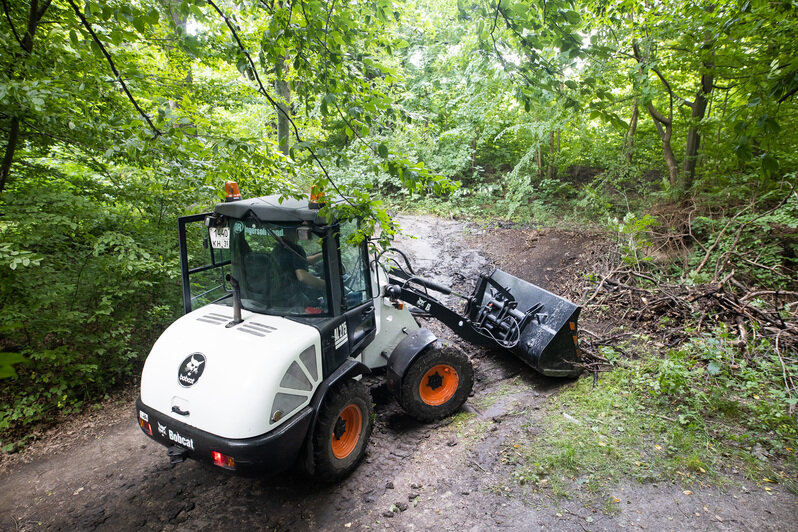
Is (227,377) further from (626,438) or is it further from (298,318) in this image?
(626,438)

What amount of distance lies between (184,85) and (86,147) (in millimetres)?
1865

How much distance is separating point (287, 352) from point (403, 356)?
146 centimetres

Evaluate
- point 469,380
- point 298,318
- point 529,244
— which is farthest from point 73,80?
point 529,244

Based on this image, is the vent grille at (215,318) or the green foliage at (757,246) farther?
the green foliage at (757,246)

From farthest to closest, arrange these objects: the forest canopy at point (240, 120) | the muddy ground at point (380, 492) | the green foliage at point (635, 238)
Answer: the green foliage at point (635, 238), the muddy ground at point (380, 492), the forest canopy at point (240, 120)

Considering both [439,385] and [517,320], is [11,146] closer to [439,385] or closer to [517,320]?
[439,385]

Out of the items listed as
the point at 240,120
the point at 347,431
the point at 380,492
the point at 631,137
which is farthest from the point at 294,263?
the point at 631,137

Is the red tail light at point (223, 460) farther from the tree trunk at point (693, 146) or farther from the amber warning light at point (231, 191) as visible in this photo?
the tree trunk at point (693, 146)

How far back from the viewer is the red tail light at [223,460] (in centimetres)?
257

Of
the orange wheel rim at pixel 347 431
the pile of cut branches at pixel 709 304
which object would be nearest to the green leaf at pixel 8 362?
the orange wheel rim at pixel 347 431

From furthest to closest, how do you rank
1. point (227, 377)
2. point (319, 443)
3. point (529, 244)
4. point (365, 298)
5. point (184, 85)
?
point (529, 244)
point (184, 85)
point (365, 298)
point (319, 443)
point (227, 377)

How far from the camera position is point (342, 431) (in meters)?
3.38

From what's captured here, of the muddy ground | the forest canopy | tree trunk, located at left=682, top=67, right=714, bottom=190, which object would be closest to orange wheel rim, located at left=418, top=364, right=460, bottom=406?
the muddy ground

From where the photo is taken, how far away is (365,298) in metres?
3.69
